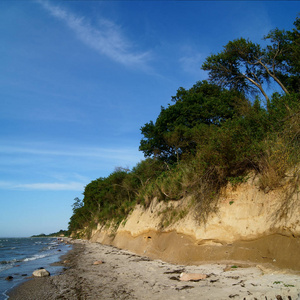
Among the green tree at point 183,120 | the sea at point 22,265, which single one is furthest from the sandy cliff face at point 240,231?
the green tree at point 183,120

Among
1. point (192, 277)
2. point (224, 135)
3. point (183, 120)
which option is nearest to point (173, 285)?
point (192, 277)

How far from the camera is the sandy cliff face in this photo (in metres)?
6.97

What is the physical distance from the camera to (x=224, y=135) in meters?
9.61

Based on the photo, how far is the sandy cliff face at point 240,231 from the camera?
22.9 ft

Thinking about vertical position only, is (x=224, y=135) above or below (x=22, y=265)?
above

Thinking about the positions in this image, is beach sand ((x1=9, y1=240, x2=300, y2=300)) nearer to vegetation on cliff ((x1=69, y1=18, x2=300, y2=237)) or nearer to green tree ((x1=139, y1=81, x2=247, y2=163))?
vegetation on cliff ((x1=69, y1=18, x2=300, y2=237))

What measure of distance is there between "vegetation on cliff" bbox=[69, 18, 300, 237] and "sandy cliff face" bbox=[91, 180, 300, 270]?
49 centimetres

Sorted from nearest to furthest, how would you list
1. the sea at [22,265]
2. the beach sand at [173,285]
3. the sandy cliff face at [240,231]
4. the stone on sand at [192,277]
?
1. the beach sand at [173,285]
2. the stone on sand at [192,277]
3. the sandy cliff face at [240,231]
4. the sea at [22,265]

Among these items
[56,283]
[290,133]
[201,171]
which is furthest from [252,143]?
[56,283]

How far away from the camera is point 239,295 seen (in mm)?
4879

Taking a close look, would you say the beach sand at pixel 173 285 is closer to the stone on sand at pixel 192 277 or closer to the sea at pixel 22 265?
the stone on sand at pixel 192 277

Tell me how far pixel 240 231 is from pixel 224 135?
3715 mm

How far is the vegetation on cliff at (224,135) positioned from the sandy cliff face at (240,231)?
493 mm

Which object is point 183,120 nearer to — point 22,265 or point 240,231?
point 240,231
